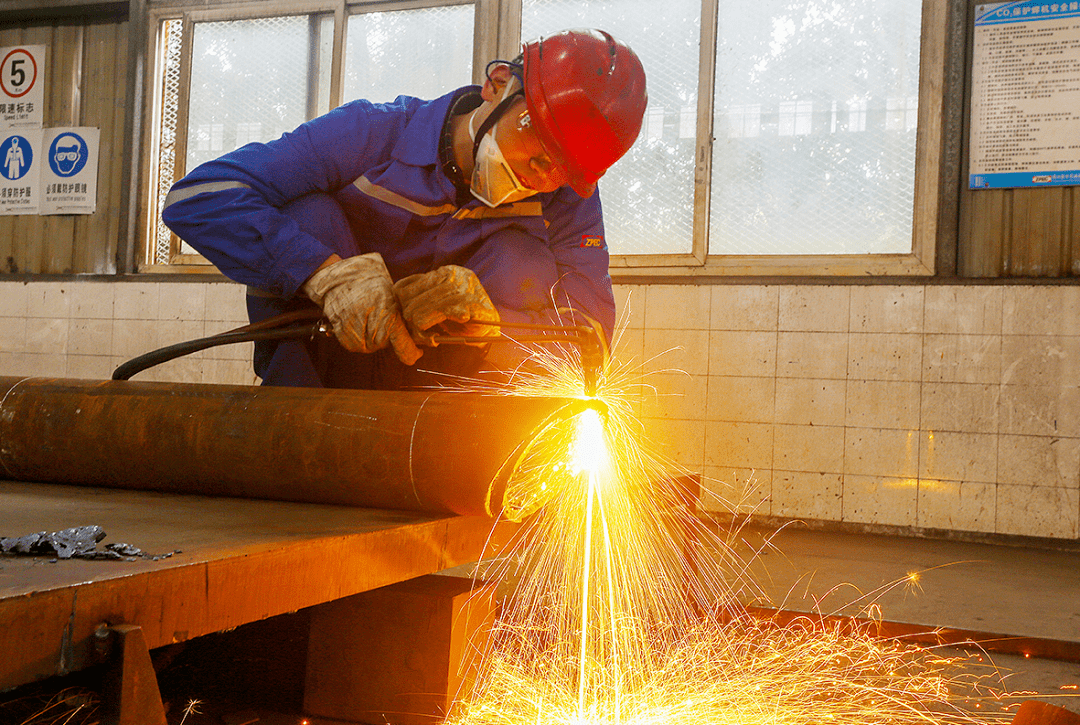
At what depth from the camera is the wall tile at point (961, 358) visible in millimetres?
4434

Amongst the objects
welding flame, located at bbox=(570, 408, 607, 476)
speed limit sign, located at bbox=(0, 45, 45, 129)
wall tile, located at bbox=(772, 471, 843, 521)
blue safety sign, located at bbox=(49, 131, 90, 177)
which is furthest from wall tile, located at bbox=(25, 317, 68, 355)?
welding flame, located at bbox=(570, 408, 607, 476)

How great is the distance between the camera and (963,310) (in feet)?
14.7

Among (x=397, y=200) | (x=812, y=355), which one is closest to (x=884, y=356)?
(x=812, y=355)

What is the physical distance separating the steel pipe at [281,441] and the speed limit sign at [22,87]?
5331mm

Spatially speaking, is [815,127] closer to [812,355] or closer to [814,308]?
[814,308]

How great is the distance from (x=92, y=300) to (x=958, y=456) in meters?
5.75

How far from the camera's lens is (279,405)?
1693mm

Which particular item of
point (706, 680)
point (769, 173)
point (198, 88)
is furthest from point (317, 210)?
point (198, 88)

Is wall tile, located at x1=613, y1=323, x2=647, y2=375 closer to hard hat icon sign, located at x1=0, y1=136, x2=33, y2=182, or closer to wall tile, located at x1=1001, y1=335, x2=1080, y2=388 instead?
wall tile, located at x1=1001, y1=335, x2=1080, y2=388

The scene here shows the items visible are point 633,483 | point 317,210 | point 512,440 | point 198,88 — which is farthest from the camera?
point 198,88

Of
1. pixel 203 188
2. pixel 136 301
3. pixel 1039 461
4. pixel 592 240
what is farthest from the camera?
pixel 136 301

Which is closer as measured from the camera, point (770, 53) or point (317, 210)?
point (317, 210)

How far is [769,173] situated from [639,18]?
1.26 metres

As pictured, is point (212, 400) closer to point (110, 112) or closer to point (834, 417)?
point (834, 417)
